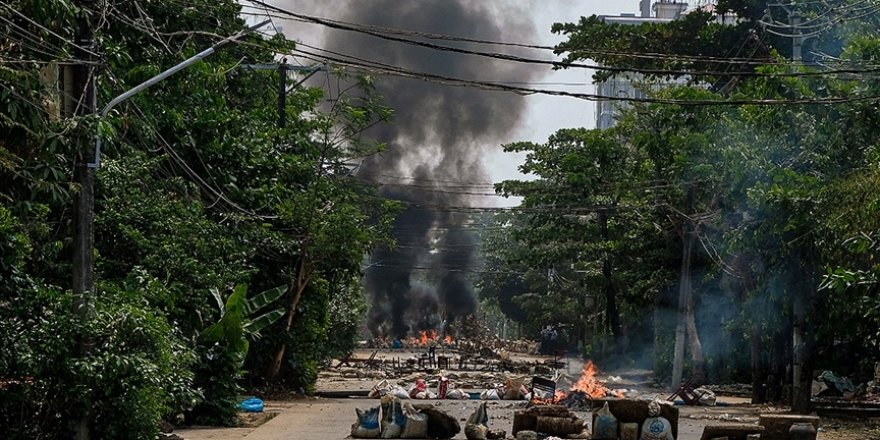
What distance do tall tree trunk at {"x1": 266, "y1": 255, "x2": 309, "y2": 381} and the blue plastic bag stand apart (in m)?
5.05

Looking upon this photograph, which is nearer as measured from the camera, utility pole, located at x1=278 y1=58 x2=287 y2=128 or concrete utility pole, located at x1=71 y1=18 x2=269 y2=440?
concrete utility pole, located at x1=71 y1=18 x2=269 y2=440

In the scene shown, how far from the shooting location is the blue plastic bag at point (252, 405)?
29.1 meters

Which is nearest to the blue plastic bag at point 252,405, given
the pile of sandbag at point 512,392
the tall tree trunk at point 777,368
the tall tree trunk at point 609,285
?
the pile of sandbag at point 512,392

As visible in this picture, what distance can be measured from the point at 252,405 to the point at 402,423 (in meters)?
7.19

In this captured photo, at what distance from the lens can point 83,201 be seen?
642 inches

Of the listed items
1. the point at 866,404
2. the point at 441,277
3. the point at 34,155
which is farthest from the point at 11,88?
the point at 441,277

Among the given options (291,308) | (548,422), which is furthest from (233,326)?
(291,308)

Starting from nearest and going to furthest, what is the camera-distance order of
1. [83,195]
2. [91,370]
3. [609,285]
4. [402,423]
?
[91,370], [83,195], [402,423], [609,285]

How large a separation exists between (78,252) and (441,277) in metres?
74.1

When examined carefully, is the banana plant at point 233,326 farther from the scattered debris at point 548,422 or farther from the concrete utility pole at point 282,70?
the concrete utility pole at point 282,70

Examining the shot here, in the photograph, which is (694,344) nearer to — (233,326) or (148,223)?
(233,326)

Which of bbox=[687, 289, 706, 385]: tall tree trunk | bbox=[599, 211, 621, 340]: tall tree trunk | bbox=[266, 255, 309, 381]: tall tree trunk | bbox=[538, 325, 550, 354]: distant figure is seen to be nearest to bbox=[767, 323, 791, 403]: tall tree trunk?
bbox=[687, 289, 706, 385]: tall tree trunk

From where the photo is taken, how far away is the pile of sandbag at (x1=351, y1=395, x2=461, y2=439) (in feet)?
75.3

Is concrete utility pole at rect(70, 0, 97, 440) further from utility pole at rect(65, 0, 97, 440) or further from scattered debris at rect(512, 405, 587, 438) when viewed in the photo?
scattered debris at rect(512, 405, 587, 438)
